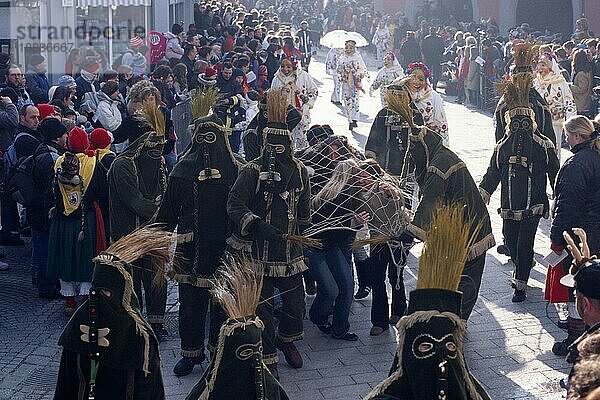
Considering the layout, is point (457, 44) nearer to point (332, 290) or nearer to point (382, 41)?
point (382, 41)

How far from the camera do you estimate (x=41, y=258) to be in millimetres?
10461

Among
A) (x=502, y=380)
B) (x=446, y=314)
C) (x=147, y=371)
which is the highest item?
(x=446, y=314)

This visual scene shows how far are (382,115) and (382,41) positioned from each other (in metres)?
25.5

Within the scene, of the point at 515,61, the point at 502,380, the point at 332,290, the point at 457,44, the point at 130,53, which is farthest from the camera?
the point at 457,44

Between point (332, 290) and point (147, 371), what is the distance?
3.87 metres

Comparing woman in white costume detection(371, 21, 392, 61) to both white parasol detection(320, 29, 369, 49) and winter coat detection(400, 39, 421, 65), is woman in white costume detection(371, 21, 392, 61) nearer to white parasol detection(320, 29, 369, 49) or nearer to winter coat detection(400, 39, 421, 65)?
winter coat detection(400, 39, 421, 65)

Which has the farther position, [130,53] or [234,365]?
[130,53]

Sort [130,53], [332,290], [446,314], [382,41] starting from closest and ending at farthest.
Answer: [446,314] < [332,290] < [130,53] < [382,41]

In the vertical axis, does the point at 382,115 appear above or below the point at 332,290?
above

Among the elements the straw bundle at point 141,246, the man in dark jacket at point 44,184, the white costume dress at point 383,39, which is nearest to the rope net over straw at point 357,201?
the straw bundle at point 141,246

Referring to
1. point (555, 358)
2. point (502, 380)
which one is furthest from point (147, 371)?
point (555, 358)

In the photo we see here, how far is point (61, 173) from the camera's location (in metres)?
9.48

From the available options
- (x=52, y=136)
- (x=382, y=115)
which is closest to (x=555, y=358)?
(x=382, y=115)

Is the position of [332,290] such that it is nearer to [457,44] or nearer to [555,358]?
[555,358]
